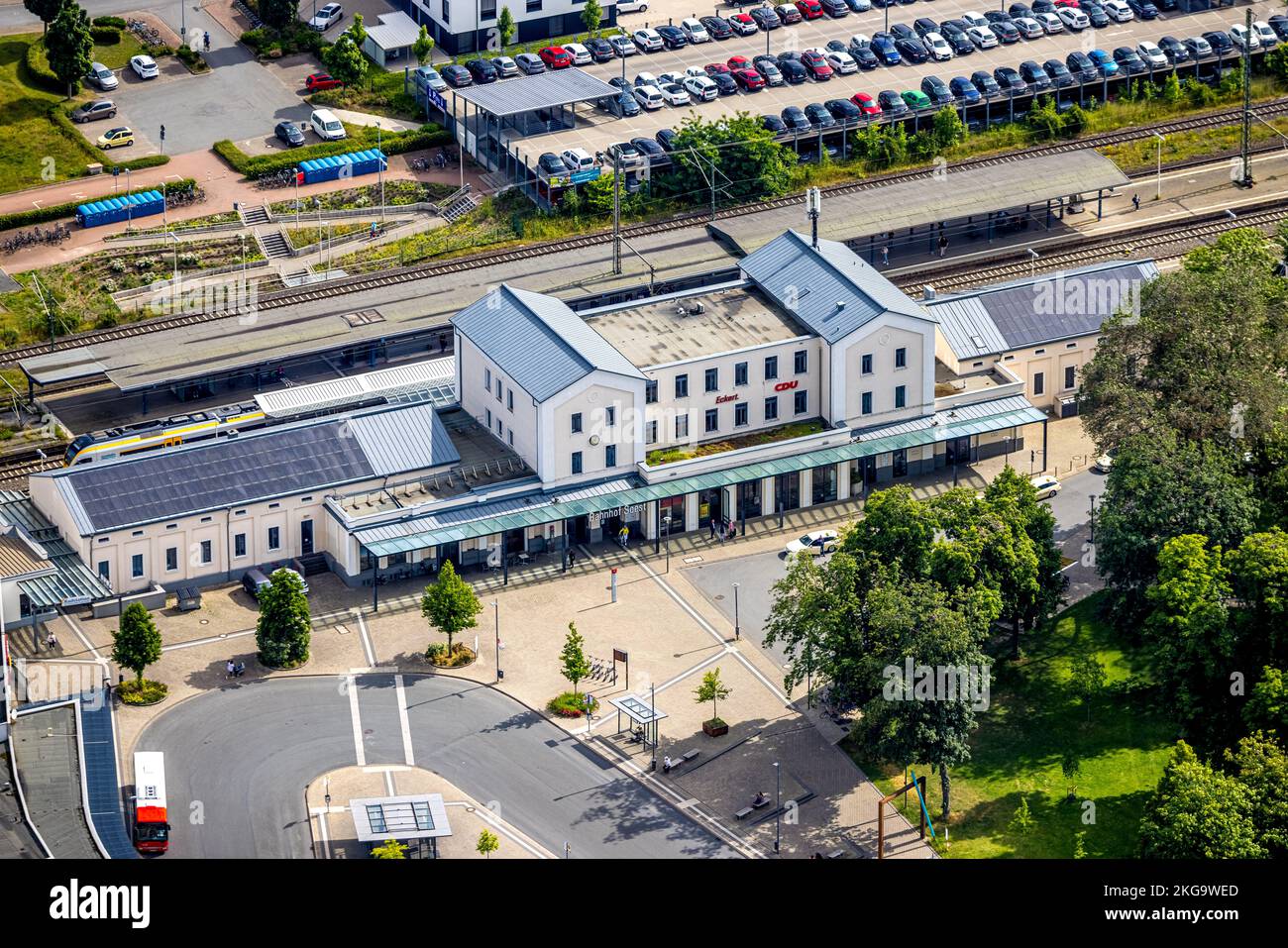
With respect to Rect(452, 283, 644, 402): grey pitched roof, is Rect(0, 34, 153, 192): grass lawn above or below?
above

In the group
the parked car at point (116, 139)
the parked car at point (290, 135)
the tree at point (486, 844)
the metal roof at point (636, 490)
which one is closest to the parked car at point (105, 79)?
the parked car at point (116, 139)

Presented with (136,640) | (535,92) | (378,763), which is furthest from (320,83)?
(378,763)

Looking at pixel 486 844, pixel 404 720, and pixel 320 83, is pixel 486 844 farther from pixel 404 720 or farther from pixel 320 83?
pixel 320 83

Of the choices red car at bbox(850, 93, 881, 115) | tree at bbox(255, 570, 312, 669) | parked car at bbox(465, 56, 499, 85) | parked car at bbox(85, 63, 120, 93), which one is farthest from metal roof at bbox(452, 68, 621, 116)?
tree at bbox(255, 570, 312, 669)

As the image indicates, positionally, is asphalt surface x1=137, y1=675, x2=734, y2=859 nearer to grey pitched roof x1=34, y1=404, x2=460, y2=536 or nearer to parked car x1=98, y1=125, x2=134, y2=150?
grey pitched roof x1=34, y1=404, x2=460, y2=536
